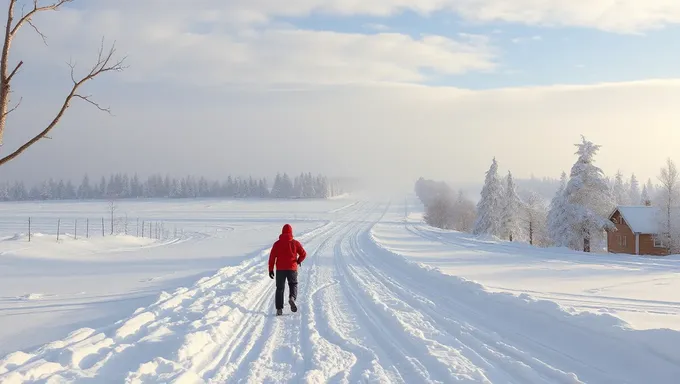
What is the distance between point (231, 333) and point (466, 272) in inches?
516

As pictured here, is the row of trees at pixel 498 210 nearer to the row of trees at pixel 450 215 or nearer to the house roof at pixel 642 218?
the house roof at pixel 642 218

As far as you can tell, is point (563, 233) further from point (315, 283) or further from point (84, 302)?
point (84, 302)

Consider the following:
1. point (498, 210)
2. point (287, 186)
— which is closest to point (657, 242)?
point (498, 210)

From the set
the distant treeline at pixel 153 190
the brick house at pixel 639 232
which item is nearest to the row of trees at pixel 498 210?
the brick house at pixel 639 232

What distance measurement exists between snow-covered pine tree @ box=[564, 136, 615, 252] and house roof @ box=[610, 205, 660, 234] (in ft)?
14.7

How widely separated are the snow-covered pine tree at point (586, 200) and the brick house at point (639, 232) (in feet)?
15.4

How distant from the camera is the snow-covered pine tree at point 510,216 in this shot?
56.4 metres

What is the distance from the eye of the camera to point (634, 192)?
124 m

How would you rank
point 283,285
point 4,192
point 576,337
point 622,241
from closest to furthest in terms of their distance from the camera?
point 576,337 < point 283,285 < point 622,241 < point 4,192

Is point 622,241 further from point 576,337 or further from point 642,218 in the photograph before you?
point 576,337

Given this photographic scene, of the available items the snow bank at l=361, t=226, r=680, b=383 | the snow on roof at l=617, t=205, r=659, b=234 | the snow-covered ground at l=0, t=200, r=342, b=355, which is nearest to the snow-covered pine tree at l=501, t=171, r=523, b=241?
the snow on roof at l=617, t=205, r=659, b=234

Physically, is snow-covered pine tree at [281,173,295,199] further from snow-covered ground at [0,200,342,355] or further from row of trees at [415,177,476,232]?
snow-covered ground at [0,200,342,355]

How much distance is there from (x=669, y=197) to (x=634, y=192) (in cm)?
9540

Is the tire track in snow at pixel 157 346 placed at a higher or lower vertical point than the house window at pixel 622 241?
higher
